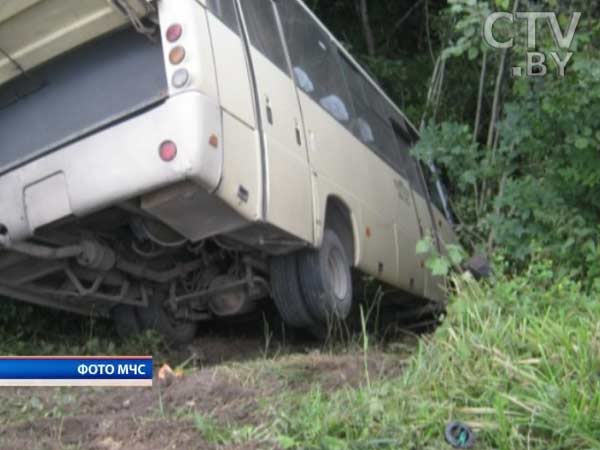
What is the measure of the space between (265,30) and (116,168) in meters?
1.92

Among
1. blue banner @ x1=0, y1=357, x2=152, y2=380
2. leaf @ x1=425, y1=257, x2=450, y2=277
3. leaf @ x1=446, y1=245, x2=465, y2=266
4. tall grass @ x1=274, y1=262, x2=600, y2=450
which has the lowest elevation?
tall grass @ x1=274, y1=262, x2=600, y2=450

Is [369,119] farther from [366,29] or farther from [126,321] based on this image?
[366,29]

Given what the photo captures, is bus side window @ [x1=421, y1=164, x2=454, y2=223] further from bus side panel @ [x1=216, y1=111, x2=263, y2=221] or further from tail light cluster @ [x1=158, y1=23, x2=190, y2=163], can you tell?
tail light cluster @ [x1=158, y1=23, x2=190, y2=163]

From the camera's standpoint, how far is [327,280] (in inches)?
287

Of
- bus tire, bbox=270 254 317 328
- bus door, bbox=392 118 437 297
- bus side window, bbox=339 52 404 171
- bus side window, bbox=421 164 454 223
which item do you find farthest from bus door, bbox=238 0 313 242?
bus side window, bbox=421 164 454 223

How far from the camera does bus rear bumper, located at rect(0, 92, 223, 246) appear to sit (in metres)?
5.73

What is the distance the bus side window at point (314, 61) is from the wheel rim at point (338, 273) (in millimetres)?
1173

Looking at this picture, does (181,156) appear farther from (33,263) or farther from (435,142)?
(435,142)

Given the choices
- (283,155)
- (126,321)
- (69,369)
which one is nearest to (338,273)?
(283,155)

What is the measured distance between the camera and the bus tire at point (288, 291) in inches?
287

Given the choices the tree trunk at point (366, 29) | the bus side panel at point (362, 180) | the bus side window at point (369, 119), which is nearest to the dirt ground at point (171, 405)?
the bus side panel at point (362, 180)

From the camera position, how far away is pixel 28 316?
857cm

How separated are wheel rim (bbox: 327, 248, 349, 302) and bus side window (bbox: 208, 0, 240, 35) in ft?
6.07

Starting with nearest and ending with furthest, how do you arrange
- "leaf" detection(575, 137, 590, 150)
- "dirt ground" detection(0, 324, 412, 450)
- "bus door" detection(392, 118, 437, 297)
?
1. "dirt ground" detection(0, 324, 412, 450)
2. "leaf" detection(575, 137, 590, 150)
3. "bus door" detection(392, 118, 437, 297)
